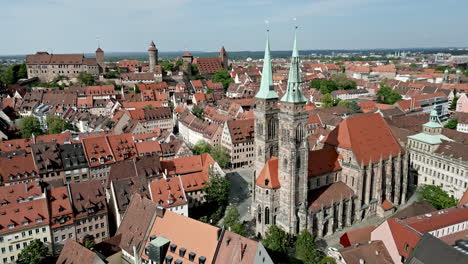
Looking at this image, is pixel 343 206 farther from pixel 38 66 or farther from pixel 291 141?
pixel 38 66

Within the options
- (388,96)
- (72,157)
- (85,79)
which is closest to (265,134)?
(72,157)

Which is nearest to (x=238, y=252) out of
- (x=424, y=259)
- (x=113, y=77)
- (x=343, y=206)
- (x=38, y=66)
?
(x=424, y=259)

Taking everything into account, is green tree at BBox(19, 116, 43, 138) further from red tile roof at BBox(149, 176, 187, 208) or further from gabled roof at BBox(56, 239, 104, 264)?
gabled roof at BBox(56, 239, 104, 264)

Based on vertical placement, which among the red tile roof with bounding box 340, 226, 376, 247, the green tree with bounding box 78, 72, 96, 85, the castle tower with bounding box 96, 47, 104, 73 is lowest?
the red tile roof with bounding box 340, 226, 376, 247

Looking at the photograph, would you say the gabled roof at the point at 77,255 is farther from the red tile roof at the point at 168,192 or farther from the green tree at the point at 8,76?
the green tree at the point at 8,76

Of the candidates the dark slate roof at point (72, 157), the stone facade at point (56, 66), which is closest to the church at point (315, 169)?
the dark slate roof at point (72, 157)

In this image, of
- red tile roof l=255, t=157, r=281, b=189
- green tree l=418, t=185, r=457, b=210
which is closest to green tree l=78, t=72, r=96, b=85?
red tile roof l=255, t=157, r=281, b=189
